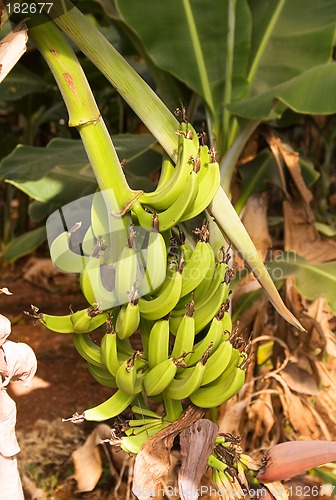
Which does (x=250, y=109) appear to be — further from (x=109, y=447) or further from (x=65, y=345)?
(x=65, y=345)

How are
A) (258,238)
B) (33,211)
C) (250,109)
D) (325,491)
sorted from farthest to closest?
(33,211) → (258,238) → (325,491) → (250,109)

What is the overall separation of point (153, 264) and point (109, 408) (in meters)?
0.29

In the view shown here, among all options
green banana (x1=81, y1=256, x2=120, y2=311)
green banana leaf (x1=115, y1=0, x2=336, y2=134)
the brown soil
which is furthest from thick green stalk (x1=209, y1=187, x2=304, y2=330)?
the brown soil

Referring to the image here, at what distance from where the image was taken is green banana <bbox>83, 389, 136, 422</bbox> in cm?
114

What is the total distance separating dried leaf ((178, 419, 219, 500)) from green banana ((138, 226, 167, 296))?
27 centimetres

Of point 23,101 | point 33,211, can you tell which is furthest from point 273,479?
point 23,101

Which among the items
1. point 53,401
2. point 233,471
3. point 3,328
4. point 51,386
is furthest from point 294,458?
point 51,386

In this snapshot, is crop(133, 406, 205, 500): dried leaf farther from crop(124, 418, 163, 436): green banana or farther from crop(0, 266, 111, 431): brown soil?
crop(0, 266, 111, 431): brown soil

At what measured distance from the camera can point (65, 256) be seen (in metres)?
1.09

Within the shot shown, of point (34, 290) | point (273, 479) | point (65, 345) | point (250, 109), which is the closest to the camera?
point (273, 479)

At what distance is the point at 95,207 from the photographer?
3.59ft

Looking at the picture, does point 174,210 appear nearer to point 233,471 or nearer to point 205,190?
point 205,190

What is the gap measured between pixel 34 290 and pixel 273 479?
103 inches

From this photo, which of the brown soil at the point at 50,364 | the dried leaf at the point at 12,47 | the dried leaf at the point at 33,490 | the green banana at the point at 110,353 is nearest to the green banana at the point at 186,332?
the green banana at the point at 110,353
